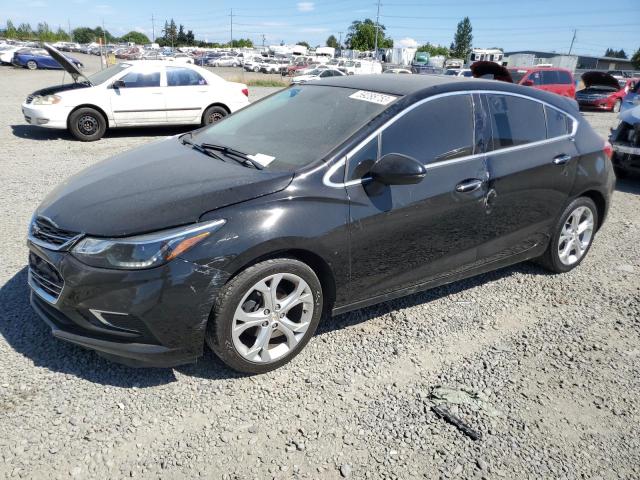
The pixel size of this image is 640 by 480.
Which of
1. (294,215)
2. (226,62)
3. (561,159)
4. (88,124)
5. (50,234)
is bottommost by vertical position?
(226,62)

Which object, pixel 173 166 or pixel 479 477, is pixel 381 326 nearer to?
pixel 479 477

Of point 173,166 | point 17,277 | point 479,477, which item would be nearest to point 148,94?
point 17,277

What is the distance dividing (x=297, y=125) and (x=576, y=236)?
2763 millimetres

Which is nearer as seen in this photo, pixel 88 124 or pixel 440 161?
pixel 440 161

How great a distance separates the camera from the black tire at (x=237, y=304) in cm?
269

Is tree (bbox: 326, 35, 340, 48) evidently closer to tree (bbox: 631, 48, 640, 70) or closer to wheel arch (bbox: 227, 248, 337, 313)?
tree (bbox: 631, 48, 640, 70)

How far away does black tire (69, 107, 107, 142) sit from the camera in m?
9.53

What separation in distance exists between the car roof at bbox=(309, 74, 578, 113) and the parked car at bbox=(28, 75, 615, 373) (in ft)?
0.06

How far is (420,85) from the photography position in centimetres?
353

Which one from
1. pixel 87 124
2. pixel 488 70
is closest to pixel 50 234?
pixel 87 124

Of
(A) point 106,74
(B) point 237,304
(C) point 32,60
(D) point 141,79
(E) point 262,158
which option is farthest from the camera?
(C) point 32,60

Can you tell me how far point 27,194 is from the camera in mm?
6070

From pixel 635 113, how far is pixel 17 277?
28.5 feet

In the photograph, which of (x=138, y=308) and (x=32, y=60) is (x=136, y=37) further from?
(x=138, y=308)
